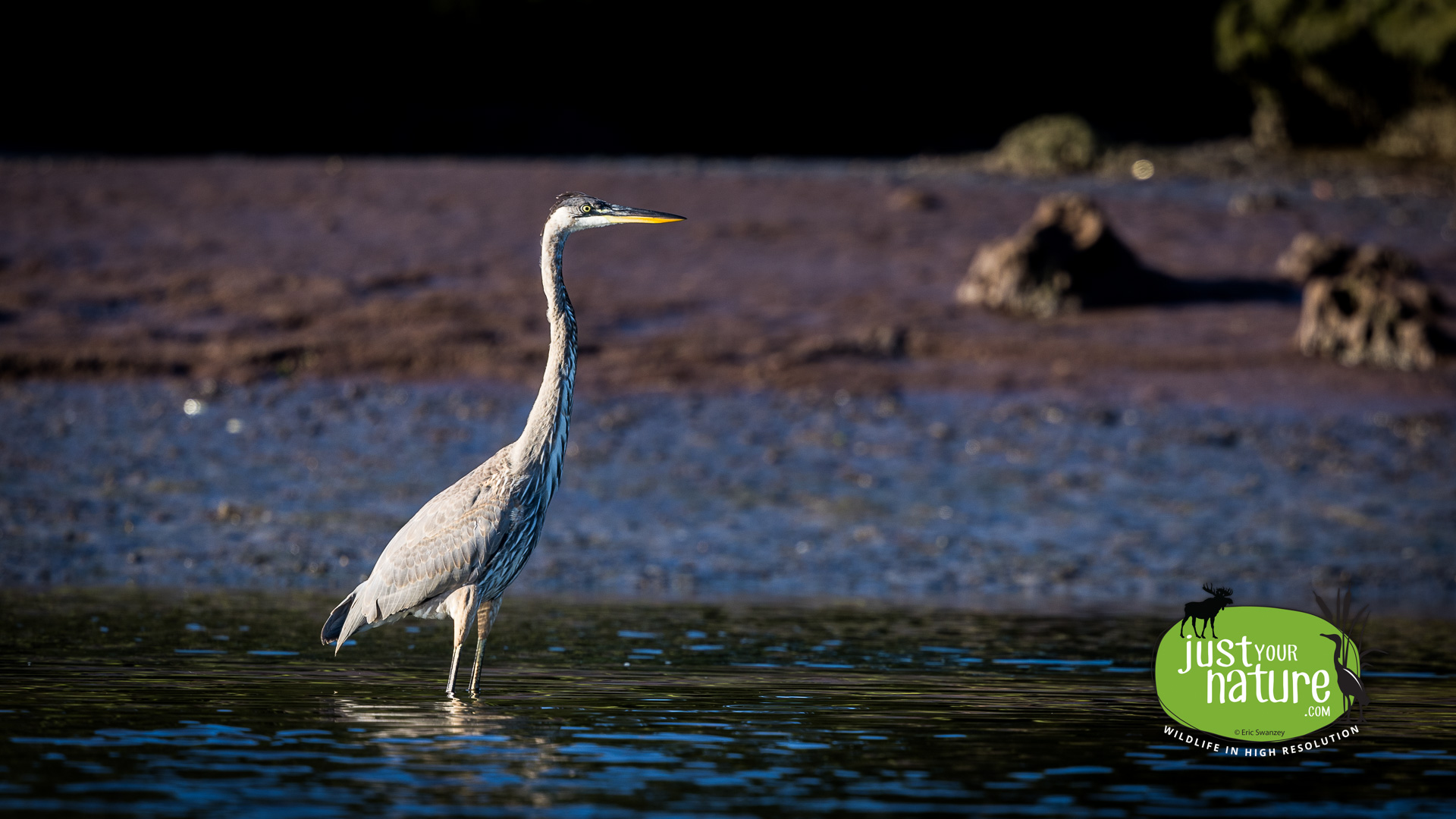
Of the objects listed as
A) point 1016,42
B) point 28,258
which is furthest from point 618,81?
point 28,258

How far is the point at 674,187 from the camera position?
27.3 meters

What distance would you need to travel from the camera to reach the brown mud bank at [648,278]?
67.5 ft

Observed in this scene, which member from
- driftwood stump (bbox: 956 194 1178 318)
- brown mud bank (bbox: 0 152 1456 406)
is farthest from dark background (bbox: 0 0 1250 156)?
Result: driftwood stump (bbox: 956 194 1178 318)

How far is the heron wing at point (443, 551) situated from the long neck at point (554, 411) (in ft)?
0.56

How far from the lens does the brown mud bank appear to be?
67.5 ft

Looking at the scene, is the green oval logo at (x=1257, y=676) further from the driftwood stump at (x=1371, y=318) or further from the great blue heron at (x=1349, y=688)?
the driftwood stump at (x=1371, y=318)

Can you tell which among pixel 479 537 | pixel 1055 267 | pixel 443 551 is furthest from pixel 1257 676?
pixel 1055 267

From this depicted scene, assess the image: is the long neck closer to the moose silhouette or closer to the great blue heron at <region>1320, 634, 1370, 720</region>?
the moose silhouette

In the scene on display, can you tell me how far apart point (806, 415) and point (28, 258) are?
11.0m

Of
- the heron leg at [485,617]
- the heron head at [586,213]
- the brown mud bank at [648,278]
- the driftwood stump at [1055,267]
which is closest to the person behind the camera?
the heron leg at [485,617]

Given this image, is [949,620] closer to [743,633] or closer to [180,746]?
[743,633]

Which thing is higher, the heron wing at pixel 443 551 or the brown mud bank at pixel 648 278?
the brown mud bank at pixel 648 278

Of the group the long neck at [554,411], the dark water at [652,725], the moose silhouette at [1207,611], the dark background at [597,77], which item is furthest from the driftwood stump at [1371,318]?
the dark background at [597,77]

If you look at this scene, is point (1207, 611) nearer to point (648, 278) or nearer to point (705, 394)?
point (705, 394)
